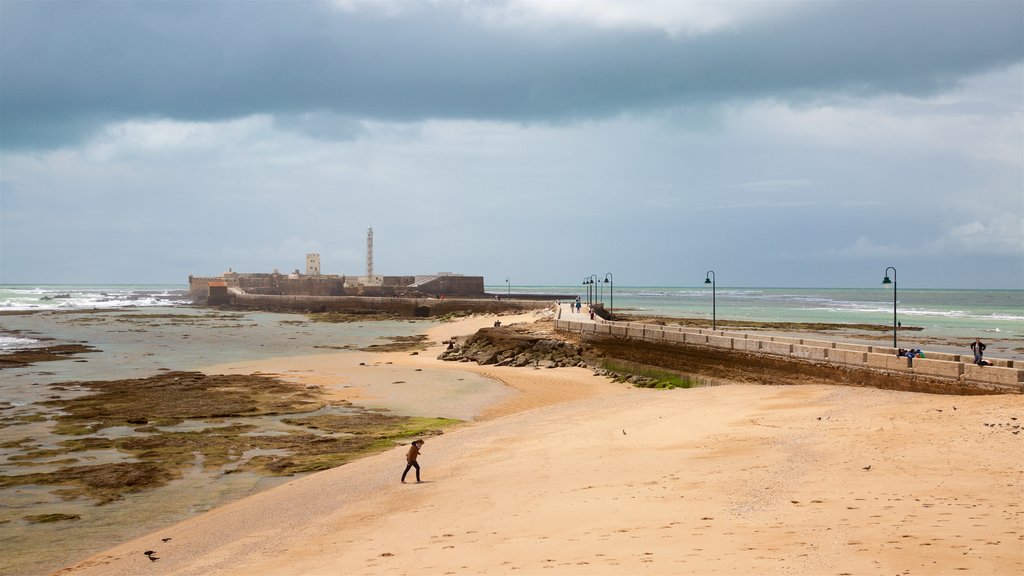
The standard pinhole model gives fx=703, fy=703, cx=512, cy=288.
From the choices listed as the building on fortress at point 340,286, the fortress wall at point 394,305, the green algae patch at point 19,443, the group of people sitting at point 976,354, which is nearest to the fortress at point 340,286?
the building on fortress at point 340,286

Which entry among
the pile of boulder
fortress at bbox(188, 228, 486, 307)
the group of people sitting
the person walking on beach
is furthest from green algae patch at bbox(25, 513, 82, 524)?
fortress at bbox(188, 228, 486, 307)

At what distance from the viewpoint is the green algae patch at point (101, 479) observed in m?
13.3

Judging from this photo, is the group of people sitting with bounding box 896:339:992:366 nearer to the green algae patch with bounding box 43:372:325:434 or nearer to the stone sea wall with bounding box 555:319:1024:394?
the stone sea wall with bounding box 555:319:1024:394

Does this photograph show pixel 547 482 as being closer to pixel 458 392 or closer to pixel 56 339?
pixel 458 392

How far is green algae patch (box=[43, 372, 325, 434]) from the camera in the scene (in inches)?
806

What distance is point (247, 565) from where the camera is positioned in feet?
29.3

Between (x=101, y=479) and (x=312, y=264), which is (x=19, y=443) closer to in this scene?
(x=101, y=479)

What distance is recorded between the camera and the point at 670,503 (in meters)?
9.29

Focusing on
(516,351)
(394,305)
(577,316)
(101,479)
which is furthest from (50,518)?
(394,305)

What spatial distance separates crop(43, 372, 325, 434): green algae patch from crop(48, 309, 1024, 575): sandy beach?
8.46 m

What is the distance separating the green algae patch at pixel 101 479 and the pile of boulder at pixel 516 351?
62.4ft

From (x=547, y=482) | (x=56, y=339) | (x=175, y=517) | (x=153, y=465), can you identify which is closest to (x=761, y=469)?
(x=547, y=482)

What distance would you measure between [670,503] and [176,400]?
64.7 ft

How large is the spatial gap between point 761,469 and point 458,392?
15610 millimetres
